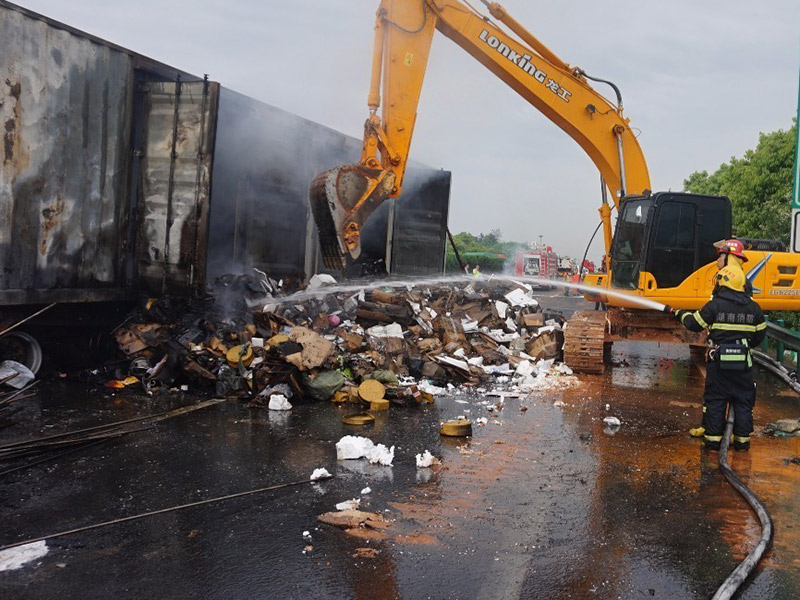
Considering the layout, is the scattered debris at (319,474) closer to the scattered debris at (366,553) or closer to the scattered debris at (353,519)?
the scattered debris at (353,519)

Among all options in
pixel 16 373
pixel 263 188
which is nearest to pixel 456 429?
pixel 16 373

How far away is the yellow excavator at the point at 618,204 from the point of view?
8.17 m

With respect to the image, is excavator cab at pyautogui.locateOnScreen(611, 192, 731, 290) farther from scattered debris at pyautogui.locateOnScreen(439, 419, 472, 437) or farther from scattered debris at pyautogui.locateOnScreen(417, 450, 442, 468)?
scattered debris at pyautogui.locateOnScreen(417, 450, 442, 468)

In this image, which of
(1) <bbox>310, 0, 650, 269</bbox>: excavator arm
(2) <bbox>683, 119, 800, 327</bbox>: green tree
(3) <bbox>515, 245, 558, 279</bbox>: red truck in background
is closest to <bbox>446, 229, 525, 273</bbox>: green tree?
(3) <bbox>515, 245, 558, 279</bbox>: red truck in background

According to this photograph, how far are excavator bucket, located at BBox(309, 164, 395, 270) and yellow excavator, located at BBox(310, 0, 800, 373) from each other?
13 mm

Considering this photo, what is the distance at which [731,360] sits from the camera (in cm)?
582

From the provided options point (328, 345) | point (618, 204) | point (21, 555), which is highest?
point (618, 204)

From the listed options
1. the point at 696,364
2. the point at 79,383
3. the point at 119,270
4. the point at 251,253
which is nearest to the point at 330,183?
the point at 119,270

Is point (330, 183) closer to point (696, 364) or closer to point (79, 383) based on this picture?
point (79, 383)

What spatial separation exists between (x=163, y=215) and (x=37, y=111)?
185 cm

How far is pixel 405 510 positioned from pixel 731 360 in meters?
3.46

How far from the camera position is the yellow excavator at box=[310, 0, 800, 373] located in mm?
8172

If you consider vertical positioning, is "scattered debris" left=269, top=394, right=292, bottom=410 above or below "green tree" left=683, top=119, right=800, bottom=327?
below

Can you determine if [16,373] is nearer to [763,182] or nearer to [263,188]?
[263,188]
